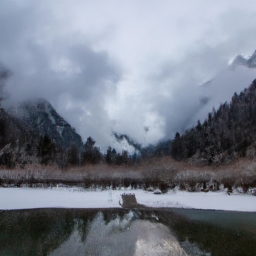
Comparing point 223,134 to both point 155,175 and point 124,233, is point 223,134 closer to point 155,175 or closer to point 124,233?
point 155,175

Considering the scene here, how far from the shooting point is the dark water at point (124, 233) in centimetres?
1914

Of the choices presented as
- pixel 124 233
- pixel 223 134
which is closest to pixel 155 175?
pixel 124 233

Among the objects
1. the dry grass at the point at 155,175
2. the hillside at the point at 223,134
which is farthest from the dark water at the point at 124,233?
the hillside at the point at 223,134

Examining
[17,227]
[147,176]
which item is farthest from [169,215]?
[147,176]

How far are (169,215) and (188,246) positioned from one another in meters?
13.7

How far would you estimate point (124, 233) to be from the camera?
2373 cm

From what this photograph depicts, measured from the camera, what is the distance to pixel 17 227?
1000 inches

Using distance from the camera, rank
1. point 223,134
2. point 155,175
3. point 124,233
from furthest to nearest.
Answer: point 223,134
point 155,175
point 124,233

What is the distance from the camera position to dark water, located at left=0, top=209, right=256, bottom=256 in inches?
754

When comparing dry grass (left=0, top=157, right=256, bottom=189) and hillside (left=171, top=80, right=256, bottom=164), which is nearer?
dry grass (left=0, top=157, right=256, bottom=189)

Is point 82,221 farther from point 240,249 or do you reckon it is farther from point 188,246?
point 240,249

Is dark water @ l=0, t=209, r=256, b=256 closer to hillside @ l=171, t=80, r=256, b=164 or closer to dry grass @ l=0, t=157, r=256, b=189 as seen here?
dry grass @ l=0, t=157, r=256, b=189

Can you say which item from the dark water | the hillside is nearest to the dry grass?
the dark water

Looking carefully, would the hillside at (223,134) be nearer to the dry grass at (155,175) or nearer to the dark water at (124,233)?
the dry grass at (155,175)
